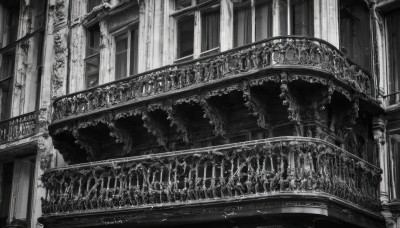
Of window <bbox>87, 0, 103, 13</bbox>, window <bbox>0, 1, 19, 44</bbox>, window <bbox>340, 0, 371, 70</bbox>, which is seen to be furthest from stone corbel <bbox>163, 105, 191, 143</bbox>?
window <bbox>0, 1, 19, 44</bbox>

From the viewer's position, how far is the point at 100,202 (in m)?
20.3

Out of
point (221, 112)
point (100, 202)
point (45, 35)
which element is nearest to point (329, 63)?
point (221, 112)

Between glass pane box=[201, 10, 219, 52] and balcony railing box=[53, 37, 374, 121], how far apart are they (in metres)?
1.46

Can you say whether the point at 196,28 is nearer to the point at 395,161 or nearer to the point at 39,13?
the point at 395,161

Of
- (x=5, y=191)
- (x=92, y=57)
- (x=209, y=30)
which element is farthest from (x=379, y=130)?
(x=5, y=191)

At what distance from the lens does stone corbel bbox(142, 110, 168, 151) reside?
20.3 meters

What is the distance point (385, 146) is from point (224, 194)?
4643 millimetres

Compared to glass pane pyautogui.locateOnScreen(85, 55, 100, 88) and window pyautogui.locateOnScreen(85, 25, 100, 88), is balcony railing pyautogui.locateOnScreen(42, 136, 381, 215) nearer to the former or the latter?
glass pane pyautogui.locateOnScreen(85, 55, 100, 88)

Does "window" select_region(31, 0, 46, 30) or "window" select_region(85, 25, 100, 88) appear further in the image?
"window" select_region(31, 0, 46, 30)

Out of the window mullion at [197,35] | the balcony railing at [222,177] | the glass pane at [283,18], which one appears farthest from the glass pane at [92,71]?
the glass pane at [283,18]

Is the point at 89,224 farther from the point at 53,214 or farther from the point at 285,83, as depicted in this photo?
the point at 285,83

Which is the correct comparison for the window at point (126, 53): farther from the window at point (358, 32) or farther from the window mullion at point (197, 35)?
the window at point (358, 32)

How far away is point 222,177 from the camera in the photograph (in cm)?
1780

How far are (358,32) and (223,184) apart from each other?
6.18m
